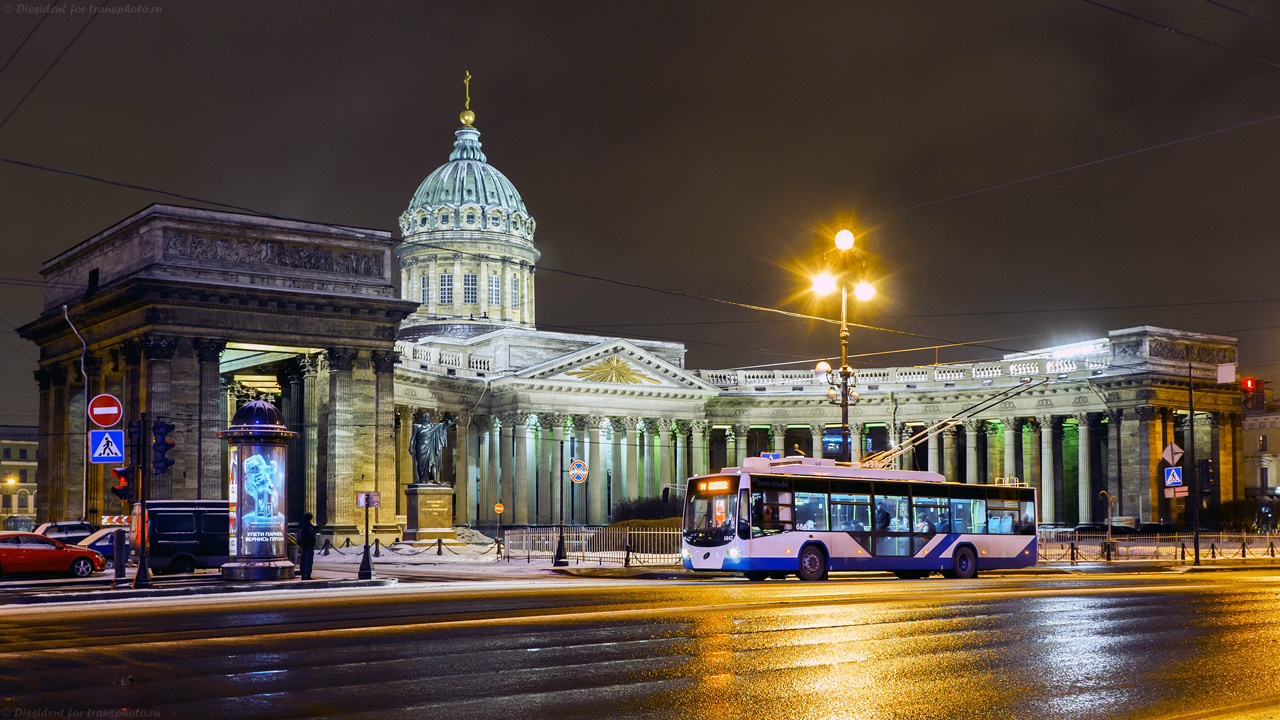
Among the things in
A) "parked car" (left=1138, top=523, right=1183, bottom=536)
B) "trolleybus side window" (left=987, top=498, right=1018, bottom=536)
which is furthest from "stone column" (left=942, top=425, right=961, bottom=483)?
"trolleybus side window" (left=987, top=498, right=1018, bottom=536)

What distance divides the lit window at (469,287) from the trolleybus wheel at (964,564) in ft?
226

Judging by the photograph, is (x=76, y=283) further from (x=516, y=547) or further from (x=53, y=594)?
(x=53, y=594)

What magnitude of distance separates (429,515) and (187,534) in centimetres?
1755

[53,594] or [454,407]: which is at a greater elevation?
[454,407]

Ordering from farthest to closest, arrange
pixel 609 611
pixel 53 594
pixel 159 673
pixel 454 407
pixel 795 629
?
pixel 454 407 < pixel 53 594 < pixel 609 611 < pixel 795 629 < pixel 159 673

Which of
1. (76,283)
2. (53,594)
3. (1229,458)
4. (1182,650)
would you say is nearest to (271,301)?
(76,283)

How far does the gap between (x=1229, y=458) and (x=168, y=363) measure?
209ft

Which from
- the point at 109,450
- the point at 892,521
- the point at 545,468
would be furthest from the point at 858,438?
the point at 109,450

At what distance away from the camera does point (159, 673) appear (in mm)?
13664

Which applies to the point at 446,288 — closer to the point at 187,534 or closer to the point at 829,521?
the point at 187,534

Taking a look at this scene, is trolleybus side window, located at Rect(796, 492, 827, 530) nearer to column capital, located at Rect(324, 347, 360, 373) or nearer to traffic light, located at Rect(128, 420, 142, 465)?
traffic light, located at Rect(128, 420, 142, 465)

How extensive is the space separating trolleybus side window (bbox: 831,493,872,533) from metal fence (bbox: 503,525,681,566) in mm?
10190

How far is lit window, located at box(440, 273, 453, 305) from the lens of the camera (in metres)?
101

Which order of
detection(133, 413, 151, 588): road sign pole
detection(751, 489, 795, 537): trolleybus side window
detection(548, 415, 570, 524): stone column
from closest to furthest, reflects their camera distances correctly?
detection(133, 413, 151, 588): road sign pole
detection(751, 489, 795, 537): trolleybus side window
detection(548, 415, 570, 524): stone column
